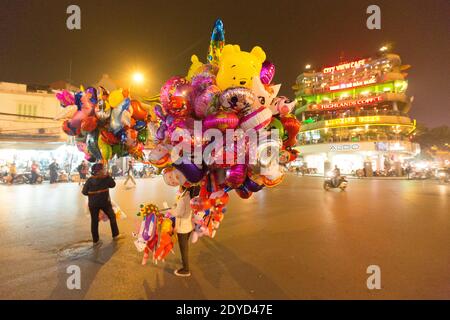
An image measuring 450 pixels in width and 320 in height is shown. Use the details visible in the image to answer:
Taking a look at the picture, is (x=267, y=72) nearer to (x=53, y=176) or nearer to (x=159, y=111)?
(x=159, y=111)

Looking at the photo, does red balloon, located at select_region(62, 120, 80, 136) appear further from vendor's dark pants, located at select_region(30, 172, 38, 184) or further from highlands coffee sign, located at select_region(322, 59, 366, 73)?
highlands coffee sign, located at select_region(322, 59, 366, 73)

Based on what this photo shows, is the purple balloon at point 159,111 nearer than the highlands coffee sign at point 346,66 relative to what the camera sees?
Yes

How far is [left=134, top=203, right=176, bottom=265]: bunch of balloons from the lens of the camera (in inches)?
143

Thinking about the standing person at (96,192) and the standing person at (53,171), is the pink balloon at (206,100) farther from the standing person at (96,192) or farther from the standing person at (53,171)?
the standing person at (53,171)

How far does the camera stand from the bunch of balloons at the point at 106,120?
4.21 m

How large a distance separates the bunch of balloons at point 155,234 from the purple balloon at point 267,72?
242cm

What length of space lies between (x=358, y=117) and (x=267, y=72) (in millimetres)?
44033

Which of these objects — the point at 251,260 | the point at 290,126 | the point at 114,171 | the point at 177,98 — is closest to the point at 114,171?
the point at 114,171

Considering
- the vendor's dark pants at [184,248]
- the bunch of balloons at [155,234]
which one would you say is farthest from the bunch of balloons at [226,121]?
the bunch of balloons at [155,234]

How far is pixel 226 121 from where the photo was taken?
2838mm

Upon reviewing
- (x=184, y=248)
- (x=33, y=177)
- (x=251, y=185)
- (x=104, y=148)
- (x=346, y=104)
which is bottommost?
(x=184, y=248)

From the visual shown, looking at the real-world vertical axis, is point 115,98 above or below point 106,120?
above

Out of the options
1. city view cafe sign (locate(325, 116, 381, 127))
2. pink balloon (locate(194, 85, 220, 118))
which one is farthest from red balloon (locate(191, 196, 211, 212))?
city view cafe sign (locate(325, 116, 381, 127))
